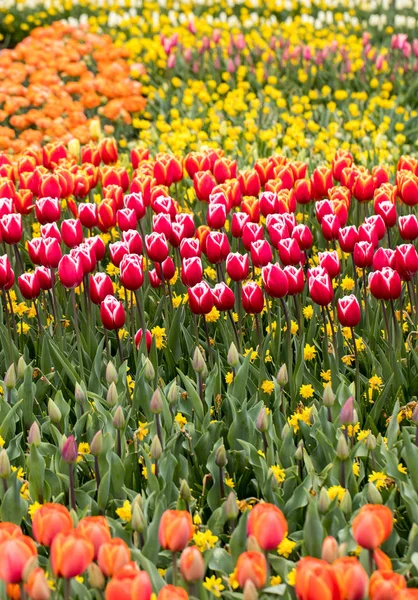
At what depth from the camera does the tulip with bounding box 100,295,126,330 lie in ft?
12.4

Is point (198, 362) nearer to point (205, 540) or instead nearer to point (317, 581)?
point (205, 540)

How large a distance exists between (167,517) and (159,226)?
7.50 feet

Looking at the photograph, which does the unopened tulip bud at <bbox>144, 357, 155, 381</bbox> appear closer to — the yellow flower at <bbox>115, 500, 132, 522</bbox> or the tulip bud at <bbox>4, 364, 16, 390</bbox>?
the tulip bud at <bbox>4, 364, 16, 390</bbox>

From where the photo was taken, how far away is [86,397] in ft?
11.7

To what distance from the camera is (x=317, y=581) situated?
78.4 inches

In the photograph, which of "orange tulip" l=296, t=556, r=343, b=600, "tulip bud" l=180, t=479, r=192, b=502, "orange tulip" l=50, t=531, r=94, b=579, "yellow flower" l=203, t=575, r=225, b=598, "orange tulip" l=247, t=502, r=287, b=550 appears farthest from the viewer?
"tulip bud" l=180, t=479, r=192, b=502

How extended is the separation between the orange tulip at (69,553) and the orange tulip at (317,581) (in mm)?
492

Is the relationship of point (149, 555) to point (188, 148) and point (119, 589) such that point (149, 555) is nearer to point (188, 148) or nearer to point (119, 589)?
point (119, 589)

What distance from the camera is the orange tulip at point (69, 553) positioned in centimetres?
211

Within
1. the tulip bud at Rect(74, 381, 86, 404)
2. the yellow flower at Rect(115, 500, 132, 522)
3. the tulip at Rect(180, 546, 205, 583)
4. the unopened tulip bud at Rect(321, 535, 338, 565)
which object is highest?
the tulip at Rect(180, 546, 205, 583)

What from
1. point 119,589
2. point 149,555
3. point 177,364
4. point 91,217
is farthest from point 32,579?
point 91,217

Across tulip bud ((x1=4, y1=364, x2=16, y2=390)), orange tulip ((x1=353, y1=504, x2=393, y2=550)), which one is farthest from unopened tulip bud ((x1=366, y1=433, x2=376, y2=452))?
tulip bud ((x1=4, y1=364, x2=16, y2=390))

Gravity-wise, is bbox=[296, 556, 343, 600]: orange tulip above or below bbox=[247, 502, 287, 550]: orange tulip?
above

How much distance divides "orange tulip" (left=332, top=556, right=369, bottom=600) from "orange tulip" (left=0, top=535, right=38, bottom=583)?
0.71 metres
